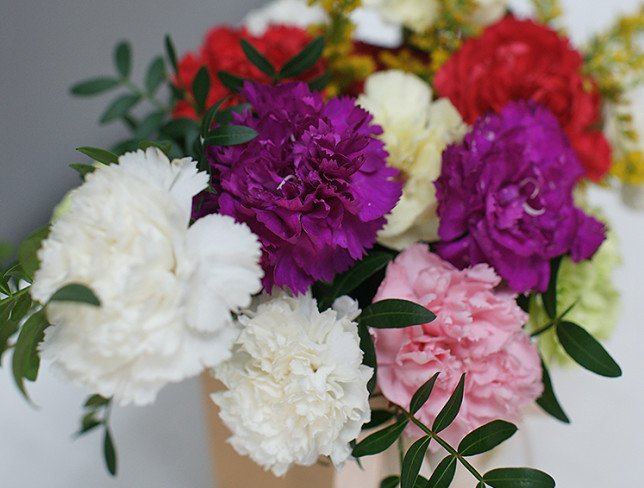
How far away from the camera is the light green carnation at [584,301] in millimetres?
448

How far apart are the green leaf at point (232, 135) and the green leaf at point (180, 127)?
0.54 ft

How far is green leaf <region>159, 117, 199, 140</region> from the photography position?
48cm

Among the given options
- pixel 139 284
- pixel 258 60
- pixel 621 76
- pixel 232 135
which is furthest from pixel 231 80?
pixel 621 76

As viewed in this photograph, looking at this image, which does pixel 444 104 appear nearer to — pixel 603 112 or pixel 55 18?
pixel 603 112

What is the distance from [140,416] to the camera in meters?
0.58

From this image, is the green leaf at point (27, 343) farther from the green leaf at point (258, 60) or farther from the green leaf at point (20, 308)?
the green leaf at point (258, 60)

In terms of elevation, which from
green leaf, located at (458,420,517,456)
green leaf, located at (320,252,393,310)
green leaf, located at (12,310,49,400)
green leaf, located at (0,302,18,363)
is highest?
green leaf, located at (0,302,18,363)

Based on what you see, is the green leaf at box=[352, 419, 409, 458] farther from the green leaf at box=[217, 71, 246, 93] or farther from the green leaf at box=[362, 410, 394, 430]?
the green leaf at box=[217, 71, 246, 93]

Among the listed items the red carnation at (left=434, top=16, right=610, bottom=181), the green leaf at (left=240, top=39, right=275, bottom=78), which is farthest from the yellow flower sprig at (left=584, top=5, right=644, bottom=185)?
the green leaf at (left=240, top=39, right=275, bottom=78)

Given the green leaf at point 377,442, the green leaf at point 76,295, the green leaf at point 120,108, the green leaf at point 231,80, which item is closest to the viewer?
the green leaf at point 76,295

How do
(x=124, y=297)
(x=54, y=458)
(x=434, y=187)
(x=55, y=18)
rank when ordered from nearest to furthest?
(x=124, y=297) < (x=434, y=187) < (x=54, y=458) < (x=55, y=18)

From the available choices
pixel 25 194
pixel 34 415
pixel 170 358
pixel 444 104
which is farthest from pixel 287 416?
pixel 25 194

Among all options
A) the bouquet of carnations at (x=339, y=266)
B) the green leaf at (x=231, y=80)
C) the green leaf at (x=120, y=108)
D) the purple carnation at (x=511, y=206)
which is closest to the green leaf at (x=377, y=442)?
the bouquet of carnations at (x=339, y=266)

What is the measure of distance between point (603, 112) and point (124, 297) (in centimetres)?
49
